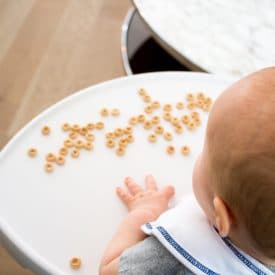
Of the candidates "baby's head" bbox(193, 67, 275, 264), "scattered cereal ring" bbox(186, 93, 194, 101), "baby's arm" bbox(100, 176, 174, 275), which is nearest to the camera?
"baby's head" bbox(193, 67, 275, 264)

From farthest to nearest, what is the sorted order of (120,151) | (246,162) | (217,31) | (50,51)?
1. (50,51)
2. (217,31)
3. (120,151)
4. (246,162)

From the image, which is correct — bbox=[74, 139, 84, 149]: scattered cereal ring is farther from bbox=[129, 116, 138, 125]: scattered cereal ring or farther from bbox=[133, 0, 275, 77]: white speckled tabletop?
bbox=[133, 0, 275, 77]: white speckled tabletop

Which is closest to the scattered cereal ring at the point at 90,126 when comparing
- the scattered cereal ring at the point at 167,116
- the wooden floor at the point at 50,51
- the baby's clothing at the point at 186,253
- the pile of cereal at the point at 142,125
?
the pile of cereal at the point at 142,125

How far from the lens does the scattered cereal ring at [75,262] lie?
1.61 ft

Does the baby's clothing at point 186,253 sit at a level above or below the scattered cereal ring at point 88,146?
above

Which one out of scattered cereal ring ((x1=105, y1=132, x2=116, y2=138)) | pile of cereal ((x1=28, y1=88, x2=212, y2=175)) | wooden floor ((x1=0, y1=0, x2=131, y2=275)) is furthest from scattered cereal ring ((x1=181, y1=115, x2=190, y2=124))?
wooden floor ((x1=0, y1=0, x2=131, y2=275))

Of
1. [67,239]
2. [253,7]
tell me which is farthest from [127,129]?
[253,7]

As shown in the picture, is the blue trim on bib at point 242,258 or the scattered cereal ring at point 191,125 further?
the scattered cereal ring at point 191,125

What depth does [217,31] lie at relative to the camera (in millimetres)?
824

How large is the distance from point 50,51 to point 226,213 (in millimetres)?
1093

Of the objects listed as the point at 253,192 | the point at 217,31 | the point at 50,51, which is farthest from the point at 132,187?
the point at 50,51

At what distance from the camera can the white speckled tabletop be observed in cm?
77

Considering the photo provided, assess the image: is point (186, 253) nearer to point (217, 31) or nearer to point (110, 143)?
point (110, 143)

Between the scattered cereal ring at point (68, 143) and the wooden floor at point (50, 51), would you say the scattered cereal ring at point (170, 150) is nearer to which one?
the scattered cereal ring at point (68, 143)
